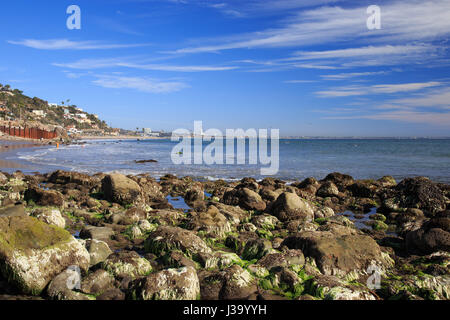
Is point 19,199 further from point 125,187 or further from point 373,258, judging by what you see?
point 373,258

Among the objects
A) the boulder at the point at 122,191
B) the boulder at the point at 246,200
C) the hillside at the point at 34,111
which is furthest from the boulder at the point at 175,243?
the hillside at the point at 34,111

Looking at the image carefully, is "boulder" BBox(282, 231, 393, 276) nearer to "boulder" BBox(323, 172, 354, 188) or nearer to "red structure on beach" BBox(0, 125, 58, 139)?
"boulder" BBox(323, 172, 354, 188)

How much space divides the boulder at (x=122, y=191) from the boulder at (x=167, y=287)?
817 centimetres

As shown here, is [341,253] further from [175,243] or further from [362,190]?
[362,190]

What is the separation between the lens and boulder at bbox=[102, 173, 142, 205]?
13.1 m

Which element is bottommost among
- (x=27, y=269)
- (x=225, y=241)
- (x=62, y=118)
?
(x=225, y=241)

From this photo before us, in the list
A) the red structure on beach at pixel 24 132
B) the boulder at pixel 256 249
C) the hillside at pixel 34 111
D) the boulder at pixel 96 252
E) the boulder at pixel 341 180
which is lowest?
the boulder at pixel 256 249

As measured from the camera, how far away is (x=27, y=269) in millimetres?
5309

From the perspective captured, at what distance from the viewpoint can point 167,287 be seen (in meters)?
5.14

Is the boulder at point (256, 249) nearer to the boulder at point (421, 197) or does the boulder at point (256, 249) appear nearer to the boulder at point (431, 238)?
the boulder at point (431, 238)

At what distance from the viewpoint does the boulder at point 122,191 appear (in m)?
13.1
